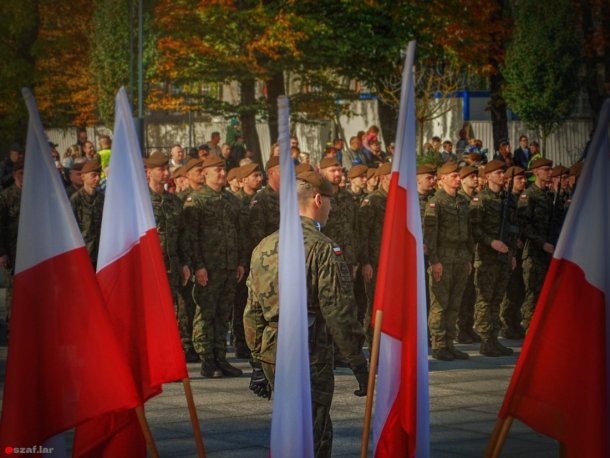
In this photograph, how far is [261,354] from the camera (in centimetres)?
851

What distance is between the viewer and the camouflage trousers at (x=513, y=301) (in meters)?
18.0

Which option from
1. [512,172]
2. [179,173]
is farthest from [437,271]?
[179,173]

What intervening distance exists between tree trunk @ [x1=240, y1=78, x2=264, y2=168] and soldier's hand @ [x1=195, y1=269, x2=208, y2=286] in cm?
2479

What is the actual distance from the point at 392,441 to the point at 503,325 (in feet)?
35.5

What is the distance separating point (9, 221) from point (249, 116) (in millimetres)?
24285

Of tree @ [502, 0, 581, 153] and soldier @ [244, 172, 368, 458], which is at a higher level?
tree @ [502, 0, 581, 153]

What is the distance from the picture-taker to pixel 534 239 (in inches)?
720

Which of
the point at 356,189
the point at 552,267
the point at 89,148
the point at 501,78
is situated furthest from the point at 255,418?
the point at 501,78

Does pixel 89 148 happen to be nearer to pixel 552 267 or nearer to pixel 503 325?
pixel 503 325

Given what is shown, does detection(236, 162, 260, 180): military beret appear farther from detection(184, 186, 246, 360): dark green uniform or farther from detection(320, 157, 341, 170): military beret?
detection(184, 186, 246, 360): dark green uniform

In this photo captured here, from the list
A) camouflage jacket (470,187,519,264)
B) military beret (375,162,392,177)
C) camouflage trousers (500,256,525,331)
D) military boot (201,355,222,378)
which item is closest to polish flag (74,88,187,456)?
military boot (201,355,222,378)

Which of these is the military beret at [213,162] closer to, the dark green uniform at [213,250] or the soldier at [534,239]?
the dark green uniform at [213,250]

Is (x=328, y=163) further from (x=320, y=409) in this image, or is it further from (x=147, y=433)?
(x=147, y=433)

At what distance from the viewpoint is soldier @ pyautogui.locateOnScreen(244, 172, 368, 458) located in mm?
8109
